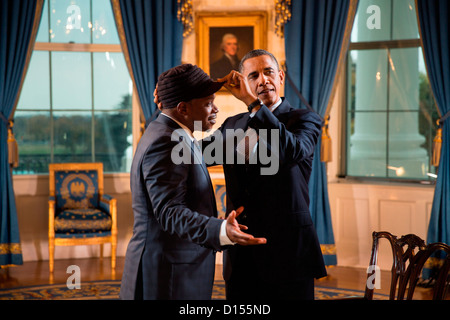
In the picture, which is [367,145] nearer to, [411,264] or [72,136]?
[72,136]

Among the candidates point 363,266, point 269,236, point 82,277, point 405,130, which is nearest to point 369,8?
point 405,130

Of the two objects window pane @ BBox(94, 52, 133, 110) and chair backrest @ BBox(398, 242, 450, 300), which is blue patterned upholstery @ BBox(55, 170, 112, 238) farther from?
chair backrest @ BBox(398, 242, 450, 300)

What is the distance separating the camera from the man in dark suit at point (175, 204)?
132cm

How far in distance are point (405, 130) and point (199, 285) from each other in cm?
407

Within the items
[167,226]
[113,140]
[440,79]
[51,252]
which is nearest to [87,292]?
[51,252]

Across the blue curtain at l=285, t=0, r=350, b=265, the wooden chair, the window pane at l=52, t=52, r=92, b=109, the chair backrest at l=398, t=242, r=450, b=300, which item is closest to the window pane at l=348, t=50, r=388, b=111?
the blue curtain at l=285, t=0, r=350, b=265

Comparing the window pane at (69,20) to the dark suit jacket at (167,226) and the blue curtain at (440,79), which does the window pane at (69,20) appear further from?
the dark suit jacket at (167,226)

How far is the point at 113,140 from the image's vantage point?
557 centimetres

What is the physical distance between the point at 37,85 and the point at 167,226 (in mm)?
4525

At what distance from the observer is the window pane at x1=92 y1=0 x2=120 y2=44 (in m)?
5.38

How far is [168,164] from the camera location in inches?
52.9

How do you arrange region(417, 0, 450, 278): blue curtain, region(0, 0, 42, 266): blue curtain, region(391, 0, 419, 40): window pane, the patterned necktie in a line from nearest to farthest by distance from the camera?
the patterned necktie < region(417, 0, 450, 278): blue curtain < region(0, 0, 42, 266): blue curtain < region(391, 0, 419, 40): window pane

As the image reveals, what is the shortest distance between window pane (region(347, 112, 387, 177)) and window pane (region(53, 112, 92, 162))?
261 centimetres

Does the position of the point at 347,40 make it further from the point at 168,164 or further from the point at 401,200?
the point at 168,164
